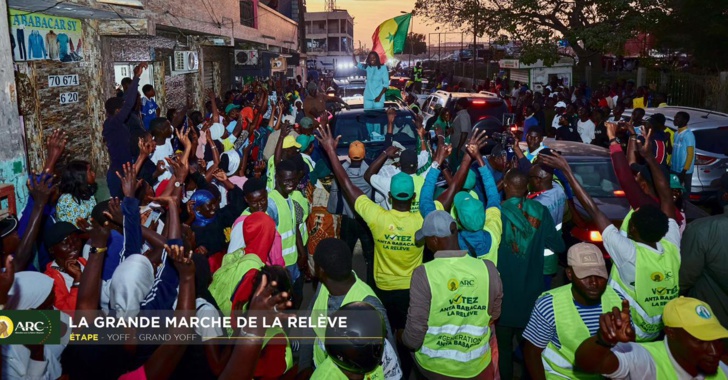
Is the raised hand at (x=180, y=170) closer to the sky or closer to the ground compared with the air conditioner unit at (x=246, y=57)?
closer to the ground

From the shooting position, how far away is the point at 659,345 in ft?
9.46

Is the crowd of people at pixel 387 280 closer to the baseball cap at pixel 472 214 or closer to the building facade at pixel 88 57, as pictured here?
the baseball cap at pixel 472 214

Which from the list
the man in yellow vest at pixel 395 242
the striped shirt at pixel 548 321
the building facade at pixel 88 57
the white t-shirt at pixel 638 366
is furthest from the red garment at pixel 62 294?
the building facade at pixel 88 57

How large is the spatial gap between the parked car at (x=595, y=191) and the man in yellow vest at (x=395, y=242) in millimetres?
2724

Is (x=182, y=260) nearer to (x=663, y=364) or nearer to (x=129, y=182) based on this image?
(x=129, y=182)

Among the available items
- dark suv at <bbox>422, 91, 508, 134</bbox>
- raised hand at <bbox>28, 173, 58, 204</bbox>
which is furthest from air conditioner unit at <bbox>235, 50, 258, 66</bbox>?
raised hand at <bbox>28, 173, 58, 204</bbox>

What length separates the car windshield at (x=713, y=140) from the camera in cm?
1021

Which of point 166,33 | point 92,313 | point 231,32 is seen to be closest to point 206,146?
point 92,313

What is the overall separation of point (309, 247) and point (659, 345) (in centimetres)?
400

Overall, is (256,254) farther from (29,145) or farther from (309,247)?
(29,145)

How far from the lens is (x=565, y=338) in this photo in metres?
3.31

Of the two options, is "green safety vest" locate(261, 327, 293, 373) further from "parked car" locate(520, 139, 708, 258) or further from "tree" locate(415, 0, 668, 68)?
"tree" locate(415, 0, 668, 68)

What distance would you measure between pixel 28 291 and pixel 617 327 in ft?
9.37

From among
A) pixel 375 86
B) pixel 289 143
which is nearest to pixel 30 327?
pixel 289 143
